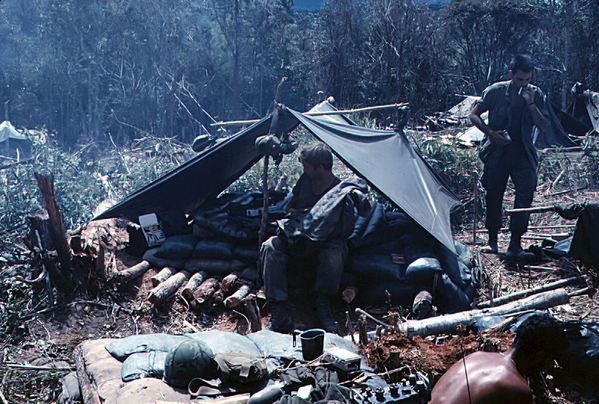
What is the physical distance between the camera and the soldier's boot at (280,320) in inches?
173

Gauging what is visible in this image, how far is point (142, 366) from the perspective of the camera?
286cm

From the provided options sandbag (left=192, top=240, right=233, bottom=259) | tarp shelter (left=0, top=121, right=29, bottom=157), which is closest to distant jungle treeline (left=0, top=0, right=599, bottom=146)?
tarp shelter (left=0, top=121, right=29, bottom=157)

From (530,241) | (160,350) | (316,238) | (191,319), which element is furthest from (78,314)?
(530,241)

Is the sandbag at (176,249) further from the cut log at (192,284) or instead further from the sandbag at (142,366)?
the sandbag at (142,366)

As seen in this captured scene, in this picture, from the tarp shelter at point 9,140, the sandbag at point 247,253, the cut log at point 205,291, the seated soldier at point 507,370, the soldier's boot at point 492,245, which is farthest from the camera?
the tarp shelter at point 9,140

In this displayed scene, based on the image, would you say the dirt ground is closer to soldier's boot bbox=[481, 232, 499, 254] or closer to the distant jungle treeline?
soldier's boot bbox=[481, 232, 499, 254]

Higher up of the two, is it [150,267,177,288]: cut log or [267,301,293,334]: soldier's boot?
[150,267,177,288]: cut log

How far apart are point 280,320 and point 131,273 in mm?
1820

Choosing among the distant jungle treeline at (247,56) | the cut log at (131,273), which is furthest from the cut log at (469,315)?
the distant jungle treeline at (247,56)

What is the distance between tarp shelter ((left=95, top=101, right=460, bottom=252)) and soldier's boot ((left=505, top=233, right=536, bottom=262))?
805 mm

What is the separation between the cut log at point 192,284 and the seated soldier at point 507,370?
3147mm

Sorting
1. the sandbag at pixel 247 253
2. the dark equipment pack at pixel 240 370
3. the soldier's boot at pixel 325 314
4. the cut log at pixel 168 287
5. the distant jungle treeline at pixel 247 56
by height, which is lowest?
the soldier's boot at pixel 325 314

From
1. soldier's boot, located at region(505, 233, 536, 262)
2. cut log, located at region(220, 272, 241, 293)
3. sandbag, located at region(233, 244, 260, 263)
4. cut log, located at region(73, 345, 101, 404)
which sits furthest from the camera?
soldier's boot, located at region(505, 233, 536, 262)

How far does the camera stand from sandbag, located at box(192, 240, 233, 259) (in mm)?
5379
